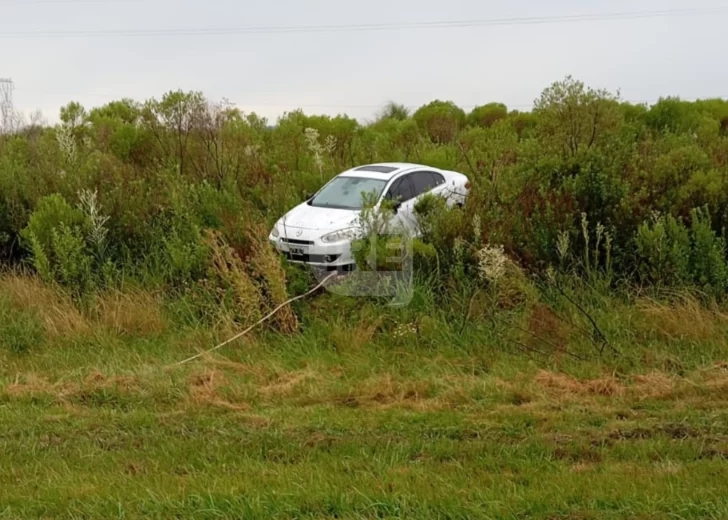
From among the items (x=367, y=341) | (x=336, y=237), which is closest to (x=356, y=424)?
(x=367, y=341)

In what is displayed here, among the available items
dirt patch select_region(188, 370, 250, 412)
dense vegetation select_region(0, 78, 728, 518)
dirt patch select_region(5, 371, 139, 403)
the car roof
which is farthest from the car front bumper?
dirt patch select_region(5, 371, 139, 403)

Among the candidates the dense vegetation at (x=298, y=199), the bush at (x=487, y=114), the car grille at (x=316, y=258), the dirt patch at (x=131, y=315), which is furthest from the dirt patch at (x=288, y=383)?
the bush at (x=487, y=114)

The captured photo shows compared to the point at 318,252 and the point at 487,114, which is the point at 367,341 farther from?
the point at 487,114

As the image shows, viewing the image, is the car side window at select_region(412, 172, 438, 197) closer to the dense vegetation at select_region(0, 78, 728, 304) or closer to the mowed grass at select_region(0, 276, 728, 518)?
the dense vegetation at select_region(0, 78, 728, 304)

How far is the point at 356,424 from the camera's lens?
6207 mm

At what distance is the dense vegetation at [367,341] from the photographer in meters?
4.82

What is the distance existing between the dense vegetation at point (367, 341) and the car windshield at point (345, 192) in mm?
881

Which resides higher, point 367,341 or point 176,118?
point 176,118

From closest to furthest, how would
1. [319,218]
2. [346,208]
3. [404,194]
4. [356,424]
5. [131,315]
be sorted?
[356,424] → [131,315] → [319,218] → [346,208] → [404,194]

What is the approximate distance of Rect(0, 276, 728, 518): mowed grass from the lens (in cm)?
452

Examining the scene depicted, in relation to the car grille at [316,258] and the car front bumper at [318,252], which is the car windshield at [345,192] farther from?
the car grille at [316,258]

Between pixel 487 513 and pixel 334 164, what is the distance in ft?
45.3

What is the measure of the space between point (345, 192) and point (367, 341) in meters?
5.26

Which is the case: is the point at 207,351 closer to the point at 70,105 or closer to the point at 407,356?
the point at 407,356
